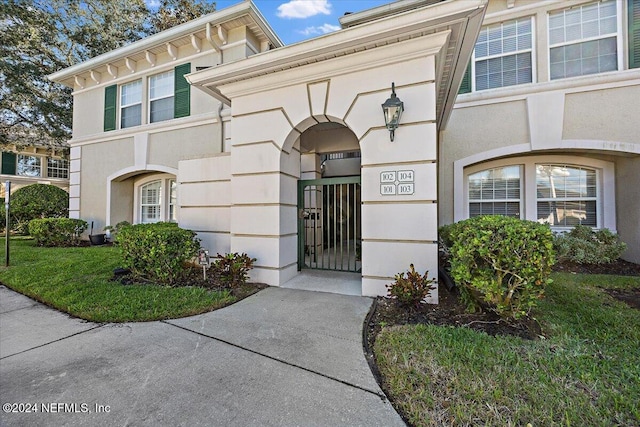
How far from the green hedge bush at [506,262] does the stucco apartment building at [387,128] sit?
2.68 feet

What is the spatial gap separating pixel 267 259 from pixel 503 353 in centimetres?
356

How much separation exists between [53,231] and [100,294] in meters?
7.62

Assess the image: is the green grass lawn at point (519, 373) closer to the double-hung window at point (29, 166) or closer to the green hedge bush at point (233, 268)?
the green hedge bush at point (233, 268)

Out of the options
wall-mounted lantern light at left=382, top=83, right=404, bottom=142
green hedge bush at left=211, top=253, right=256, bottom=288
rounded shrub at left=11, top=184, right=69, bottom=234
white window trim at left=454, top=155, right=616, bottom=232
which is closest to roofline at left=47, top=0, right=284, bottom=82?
rounded shrub at left=11, top=184, right=69, bottom=234

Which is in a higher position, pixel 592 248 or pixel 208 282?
pixel 592 248

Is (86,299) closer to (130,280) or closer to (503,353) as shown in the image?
(130,280)

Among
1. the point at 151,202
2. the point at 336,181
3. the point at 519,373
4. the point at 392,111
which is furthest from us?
the point at 151,202

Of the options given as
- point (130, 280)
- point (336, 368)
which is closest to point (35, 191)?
point (130, 280)

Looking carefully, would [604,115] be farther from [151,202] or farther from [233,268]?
[151,202]

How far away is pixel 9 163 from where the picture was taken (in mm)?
16078

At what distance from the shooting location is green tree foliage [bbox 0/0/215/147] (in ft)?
38.3

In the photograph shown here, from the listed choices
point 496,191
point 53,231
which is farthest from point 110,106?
point 496,191

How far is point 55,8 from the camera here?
12.1 meters

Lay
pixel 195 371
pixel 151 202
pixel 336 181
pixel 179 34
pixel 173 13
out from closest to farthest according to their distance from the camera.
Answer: pixel 195 371 → pixel 336 181 → pixel 179 34 → pixel 151 202 → pixel 173 13
